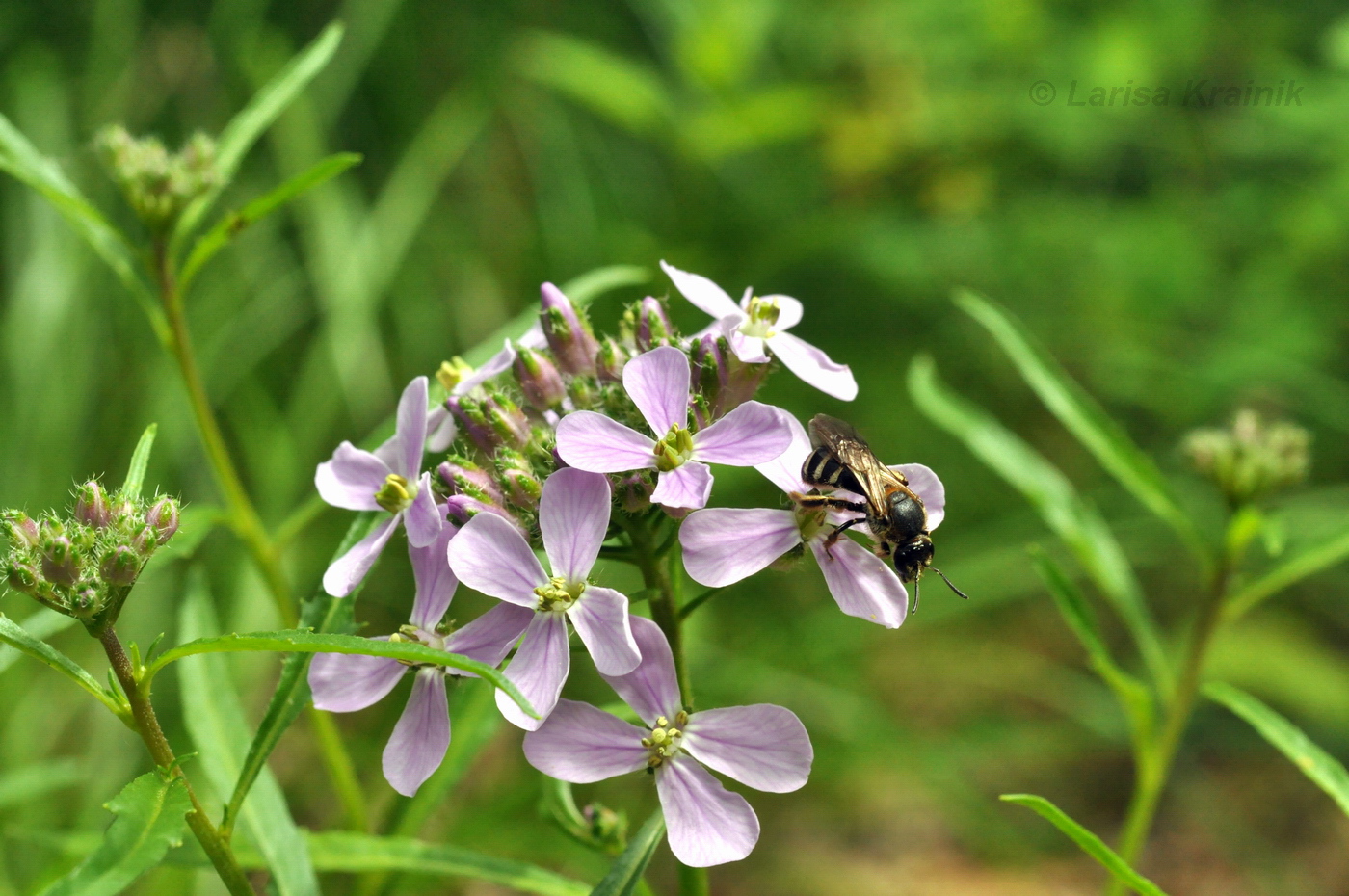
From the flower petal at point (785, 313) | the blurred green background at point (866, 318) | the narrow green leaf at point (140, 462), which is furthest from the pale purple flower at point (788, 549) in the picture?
the blurred green background at point (866, 318)

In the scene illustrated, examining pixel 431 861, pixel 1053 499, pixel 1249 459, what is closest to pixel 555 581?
pixel 431 861

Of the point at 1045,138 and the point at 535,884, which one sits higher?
the point at 1045,138

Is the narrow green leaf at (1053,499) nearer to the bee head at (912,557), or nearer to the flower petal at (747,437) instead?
the bee head at (912,557)

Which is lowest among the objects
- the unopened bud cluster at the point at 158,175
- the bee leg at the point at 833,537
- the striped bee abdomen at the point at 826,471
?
the bee leg at the point at 833,537

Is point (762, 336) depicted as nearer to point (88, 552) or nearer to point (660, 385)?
point (660, 385)

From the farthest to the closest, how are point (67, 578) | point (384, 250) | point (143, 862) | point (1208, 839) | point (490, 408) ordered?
point (384, 250), point (1208, 839), point (490, 408), point (67, 578), point (143, 862)

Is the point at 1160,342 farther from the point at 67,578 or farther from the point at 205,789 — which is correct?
the point at 67,578

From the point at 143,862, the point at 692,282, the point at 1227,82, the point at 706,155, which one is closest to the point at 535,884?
the point at 143,862
